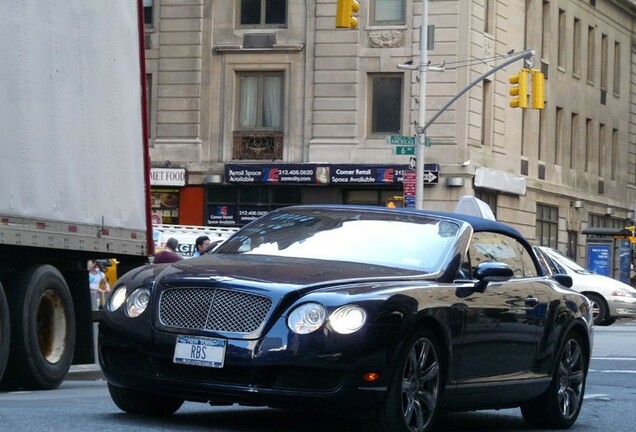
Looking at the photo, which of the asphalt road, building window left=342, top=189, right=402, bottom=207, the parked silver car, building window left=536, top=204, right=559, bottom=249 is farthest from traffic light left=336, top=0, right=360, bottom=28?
building window left=536, top=204, right=559, bottom=249

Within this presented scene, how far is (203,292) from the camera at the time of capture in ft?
29.7

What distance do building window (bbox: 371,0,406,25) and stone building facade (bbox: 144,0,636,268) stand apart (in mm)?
28

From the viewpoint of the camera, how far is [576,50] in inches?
2219

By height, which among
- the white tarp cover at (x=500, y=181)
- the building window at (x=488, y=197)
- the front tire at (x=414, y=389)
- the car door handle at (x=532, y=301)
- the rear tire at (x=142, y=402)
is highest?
the car door handle at (x=532, y=301)

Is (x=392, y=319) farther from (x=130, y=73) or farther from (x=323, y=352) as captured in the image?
(x=130, y=73)

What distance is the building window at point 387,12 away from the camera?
150 feet

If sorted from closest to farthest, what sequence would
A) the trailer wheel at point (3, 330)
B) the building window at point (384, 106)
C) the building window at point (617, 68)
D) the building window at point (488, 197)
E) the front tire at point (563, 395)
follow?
the front tire at point (563, 395)
the trailer wheel at point (3, 330)
the building window at point (384, 106)
the building window at point (488, 197)
the building window at point (617, 68)

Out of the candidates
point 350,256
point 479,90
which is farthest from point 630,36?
A: point 350,256

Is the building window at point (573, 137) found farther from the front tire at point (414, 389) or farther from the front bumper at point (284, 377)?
the front bumper at point (284, 377)

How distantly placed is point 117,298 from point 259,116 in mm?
37616

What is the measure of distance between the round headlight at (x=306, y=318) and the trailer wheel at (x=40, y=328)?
5269mm

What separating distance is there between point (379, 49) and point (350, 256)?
3602 centimetres

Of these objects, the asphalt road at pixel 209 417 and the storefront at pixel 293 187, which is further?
the storefront at pixel 293 187

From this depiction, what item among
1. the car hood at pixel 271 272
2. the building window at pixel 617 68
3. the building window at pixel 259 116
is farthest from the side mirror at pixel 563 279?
A: the building window at pixel 617 68
